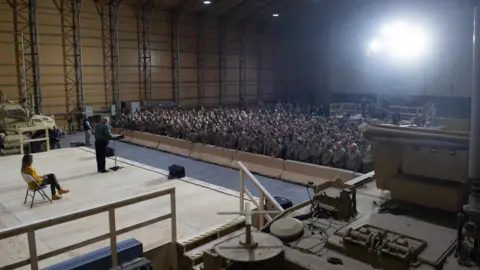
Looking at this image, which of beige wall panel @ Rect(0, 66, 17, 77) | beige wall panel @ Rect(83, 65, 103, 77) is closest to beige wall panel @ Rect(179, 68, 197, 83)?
beige wall panel @ Rect(83, 65, 103, 77)

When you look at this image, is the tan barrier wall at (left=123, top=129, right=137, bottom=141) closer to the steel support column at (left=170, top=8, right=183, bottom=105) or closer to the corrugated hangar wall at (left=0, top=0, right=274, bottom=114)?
the corrugated hangar wall at (left=0, top=0, right=274, bottom=114)

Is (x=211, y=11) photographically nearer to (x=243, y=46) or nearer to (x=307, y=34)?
(x=243, y=46)

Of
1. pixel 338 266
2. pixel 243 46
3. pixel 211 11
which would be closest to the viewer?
pixel 338 266

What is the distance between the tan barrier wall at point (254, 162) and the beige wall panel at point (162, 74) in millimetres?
10627

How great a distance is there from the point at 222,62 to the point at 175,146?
684 inches

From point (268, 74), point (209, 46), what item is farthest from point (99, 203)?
point (268, 74)

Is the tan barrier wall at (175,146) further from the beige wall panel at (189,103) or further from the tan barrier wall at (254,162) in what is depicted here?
the beige wall panel at (189,103)

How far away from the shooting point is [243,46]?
115 ft

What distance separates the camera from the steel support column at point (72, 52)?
80.6ft

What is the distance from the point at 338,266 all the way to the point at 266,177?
31.2ft

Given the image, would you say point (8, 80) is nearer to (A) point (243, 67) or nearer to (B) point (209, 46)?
(B) point (209, 46)

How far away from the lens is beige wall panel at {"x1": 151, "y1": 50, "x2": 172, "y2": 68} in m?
29.2

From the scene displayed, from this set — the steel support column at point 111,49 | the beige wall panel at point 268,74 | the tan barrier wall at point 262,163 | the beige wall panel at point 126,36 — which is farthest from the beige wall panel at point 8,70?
the beige wall panel at point 268,74

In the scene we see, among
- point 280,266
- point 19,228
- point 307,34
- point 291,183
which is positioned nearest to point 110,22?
point 307,34
